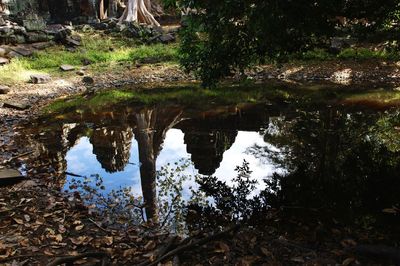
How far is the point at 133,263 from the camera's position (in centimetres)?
562

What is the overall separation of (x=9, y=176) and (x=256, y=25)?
238 inches

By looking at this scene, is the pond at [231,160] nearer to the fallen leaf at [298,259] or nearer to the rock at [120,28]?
the fallen leaf at [298,259]

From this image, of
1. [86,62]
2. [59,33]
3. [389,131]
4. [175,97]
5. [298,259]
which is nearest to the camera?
[298,259]

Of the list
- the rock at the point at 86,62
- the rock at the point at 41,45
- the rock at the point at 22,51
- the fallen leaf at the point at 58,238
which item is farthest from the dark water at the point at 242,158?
the rock at the point at 41,45

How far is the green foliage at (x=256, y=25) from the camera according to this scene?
580 centimetres

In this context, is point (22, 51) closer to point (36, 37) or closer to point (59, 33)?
point (36, 37)

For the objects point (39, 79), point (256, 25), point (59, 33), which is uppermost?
point (59, 33)

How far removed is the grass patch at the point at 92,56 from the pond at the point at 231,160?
640cm

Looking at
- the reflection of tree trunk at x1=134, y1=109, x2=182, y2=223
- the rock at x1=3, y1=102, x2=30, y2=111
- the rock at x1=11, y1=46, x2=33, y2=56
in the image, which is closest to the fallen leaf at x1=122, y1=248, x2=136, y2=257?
the reflection of tree trunk at x1=134, y1=109, x2=182, y2=223

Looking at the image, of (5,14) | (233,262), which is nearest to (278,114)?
(233,262)

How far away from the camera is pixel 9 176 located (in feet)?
26.7

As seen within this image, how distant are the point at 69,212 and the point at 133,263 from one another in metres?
2.22

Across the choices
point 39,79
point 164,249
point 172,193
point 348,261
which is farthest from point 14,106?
point 348,261

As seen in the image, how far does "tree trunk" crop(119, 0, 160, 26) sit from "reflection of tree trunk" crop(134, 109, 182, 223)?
16631 mm
